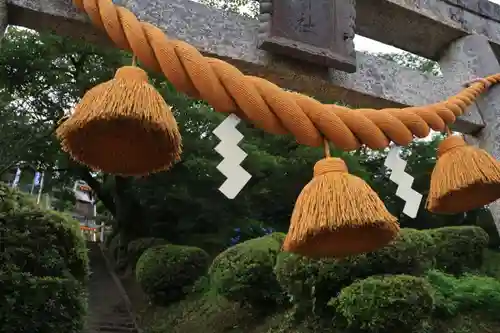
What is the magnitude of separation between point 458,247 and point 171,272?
4.38 metres

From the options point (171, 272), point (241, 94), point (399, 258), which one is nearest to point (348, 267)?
point (399, 258)

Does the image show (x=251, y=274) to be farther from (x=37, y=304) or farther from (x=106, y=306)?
(x=106, y=306)

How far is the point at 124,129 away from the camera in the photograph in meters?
1.33

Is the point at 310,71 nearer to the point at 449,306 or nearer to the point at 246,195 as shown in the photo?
the point at 449,306

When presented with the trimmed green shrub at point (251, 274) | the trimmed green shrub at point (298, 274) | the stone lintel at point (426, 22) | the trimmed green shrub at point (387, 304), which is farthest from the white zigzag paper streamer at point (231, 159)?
the trimmed green shrub at point (251, 274)

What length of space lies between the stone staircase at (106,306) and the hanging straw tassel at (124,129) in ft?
20.1

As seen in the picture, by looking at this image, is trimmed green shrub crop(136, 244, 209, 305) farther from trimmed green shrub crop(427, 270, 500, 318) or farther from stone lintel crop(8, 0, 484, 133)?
stone lintel crop(8, 0, 484, 133)

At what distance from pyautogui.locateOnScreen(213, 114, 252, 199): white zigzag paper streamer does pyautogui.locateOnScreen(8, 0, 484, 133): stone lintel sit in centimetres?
66

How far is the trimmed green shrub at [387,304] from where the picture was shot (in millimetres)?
3576

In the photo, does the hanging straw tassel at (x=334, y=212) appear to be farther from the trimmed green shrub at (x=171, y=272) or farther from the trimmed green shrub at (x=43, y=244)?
the trimmed green shrub at (x=171, y=272)

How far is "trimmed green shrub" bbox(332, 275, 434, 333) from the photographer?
3576 millimetres

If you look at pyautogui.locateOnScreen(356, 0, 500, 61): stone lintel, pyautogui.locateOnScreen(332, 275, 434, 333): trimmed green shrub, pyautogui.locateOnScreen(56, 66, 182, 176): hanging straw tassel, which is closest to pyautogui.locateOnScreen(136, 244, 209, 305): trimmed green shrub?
pyautogui.locateOnScreen(332, 275, 434, 333): trimmed green shrub

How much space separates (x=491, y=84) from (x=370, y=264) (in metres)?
1.86

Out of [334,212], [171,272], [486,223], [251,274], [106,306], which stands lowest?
[106,306]
